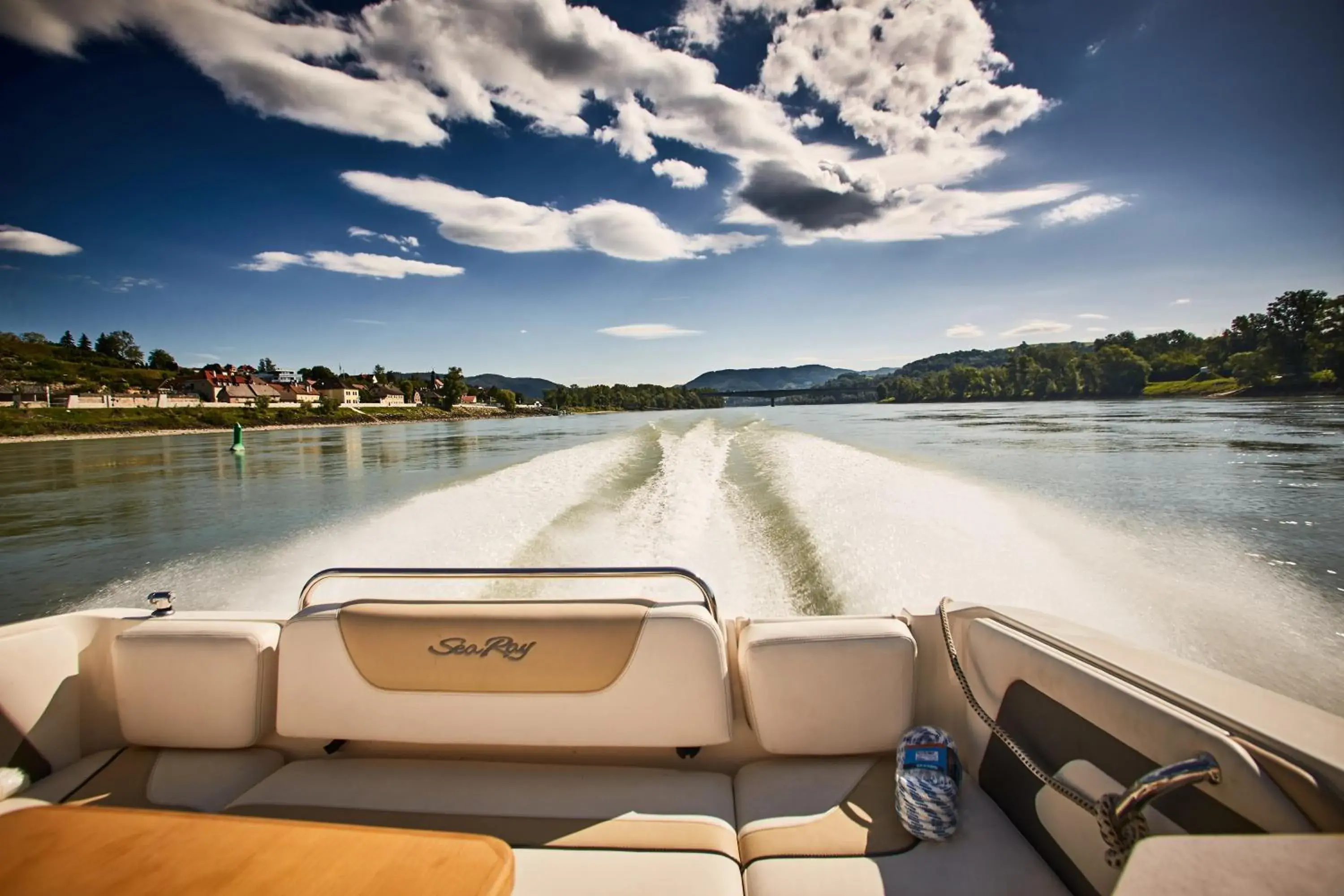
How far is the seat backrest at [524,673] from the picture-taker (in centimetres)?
170

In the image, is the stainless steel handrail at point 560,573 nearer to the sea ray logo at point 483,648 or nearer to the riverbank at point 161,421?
the sea ray logo at point 483,648

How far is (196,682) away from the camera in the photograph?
73.5 inches

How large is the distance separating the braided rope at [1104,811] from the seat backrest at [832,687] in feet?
0.74

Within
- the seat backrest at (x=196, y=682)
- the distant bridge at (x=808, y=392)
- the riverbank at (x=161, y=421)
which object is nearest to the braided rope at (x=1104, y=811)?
the seat backrest at (x=196, y=682)

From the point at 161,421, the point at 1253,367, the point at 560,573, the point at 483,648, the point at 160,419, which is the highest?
the point at 1253,367

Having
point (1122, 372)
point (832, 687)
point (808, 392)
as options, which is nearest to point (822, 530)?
point (832, 687)

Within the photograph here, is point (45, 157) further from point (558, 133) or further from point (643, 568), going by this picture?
point (643, 568)

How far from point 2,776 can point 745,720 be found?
2.17 meters

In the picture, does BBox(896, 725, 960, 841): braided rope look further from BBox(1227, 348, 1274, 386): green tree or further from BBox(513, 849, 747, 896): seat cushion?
BBox(1227, 348, 1274, 386): green tree

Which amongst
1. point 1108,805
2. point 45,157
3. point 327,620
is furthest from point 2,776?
point 45,157

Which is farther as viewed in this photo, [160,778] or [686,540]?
[686,540]

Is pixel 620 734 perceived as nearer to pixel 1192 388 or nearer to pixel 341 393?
pixel 1192 388

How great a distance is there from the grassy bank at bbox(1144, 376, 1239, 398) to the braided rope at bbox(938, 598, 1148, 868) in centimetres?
4690

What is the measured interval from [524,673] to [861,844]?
3.28 ft
